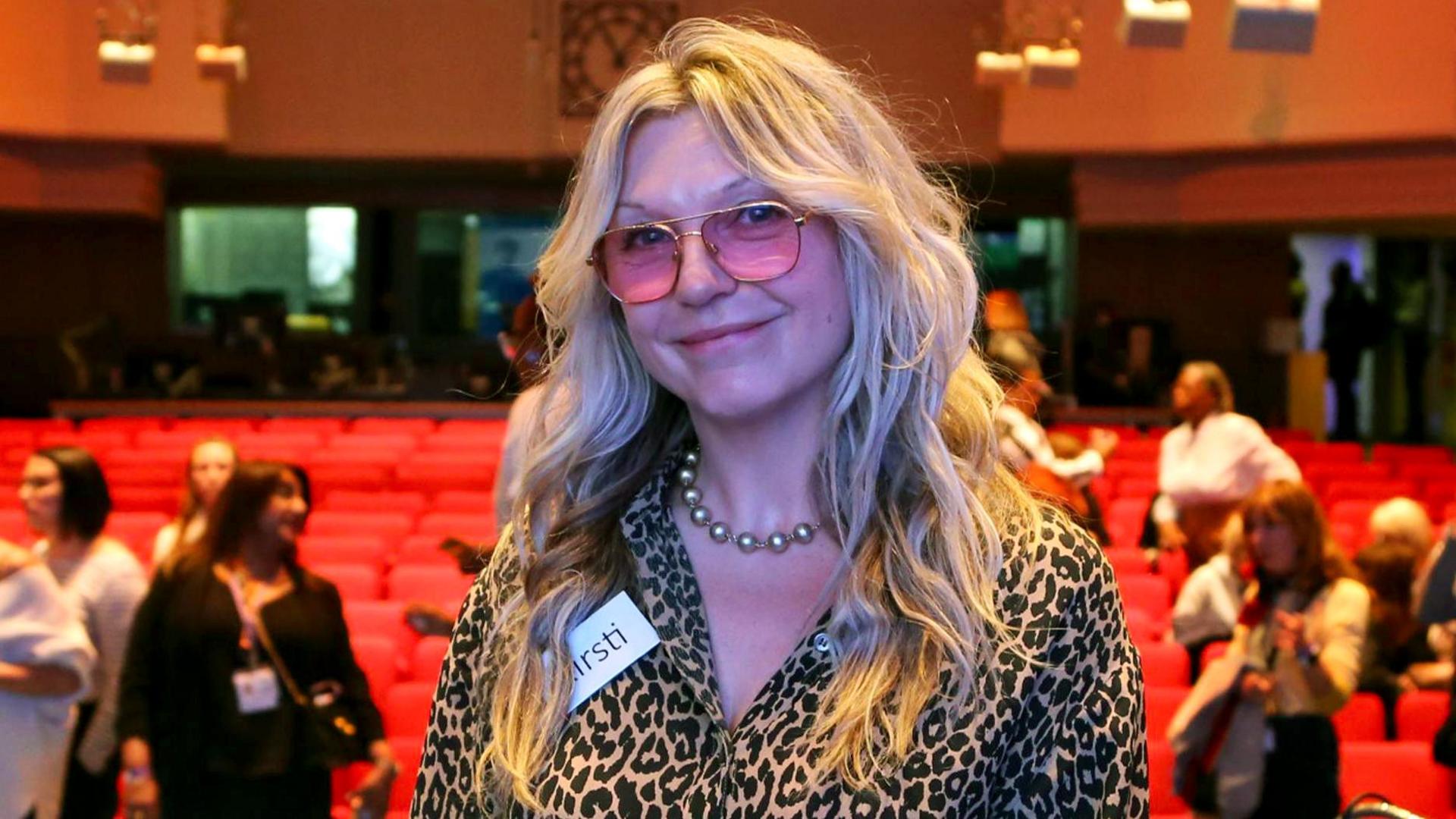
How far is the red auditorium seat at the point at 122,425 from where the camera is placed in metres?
13.4

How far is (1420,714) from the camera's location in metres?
5.16

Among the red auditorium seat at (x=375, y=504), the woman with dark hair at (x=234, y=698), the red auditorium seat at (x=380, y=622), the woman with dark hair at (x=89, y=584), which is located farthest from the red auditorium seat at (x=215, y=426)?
the woman with dark hair at (x=234, y=698)

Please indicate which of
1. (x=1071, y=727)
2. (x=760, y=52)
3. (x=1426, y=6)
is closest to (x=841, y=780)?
(x=1071, y=727)

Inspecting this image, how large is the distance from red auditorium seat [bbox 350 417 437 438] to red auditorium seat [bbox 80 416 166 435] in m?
1.60

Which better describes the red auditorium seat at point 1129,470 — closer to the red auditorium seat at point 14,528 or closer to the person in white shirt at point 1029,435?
the person in white shirt at point 1029,435

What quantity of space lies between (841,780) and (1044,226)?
20.7 meters

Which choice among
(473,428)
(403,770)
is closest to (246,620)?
(403,770)

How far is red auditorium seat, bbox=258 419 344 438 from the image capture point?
13242 mm

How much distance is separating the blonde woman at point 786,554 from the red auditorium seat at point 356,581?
534 cm

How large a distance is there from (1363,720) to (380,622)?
3156mm

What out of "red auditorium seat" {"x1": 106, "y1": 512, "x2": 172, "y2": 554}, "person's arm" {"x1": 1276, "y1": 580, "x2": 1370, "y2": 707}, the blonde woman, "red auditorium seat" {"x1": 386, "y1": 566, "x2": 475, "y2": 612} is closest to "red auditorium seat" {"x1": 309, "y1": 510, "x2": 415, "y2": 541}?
"red auditorium seat" {"x1": 106, "y1": 512, "x2": 172, "y2": 554}

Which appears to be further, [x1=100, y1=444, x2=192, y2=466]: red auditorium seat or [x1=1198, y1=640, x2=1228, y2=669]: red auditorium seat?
[x1=100, y1=444, x2=192, y2=466]: red auditorium seat

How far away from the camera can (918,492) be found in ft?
4.74

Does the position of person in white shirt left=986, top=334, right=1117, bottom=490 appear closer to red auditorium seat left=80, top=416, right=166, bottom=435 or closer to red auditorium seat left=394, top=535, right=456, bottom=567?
red auditorium seat left=394, top=535, right=456, bottom=567
